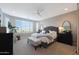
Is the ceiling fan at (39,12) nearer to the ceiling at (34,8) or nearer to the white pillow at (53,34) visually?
the ceiling at (34,8)

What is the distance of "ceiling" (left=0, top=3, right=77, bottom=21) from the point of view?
2.08m

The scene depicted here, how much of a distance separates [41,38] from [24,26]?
41 centimetres

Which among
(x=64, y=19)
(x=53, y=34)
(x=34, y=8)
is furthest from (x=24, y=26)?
(x=64, y=19)

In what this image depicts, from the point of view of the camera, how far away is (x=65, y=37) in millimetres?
2172

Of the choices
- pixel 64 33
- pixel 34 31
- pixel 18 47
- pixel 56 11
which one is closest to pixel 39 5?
pixel 56 11

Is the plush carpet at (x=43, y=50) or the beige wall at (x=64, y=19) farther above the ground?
the beige wall at (x=64, y=19)

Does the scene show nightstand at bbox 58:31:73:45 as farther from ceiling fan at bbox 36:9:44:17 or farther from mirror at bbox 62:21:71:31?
ceiling fan at bbox 36:9:44:17

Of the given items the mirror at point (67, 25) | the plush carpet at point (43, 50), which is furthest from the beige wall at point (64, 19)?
the plush carpet at point (43, 50)

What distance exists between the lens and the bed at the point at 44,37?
6.94 feet

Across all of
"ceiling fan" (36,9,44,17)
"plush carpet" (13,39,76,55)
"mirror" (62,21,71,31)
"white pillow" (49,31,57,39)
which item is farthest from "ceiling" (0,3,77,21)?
"plush carpet" (13,39,76,55)

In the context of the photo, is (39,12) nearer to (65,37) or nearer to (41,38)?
(41,38)

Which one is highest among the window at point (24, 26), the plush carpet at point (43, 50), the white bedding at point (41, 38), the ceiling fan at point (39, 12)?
the ceiling fan at point (39, 12)

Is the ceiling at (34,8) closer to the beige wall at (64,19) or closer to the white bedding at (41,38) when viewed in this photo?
the beige wall at (64,19)

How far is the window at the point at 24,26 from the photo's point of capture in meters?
2.10
